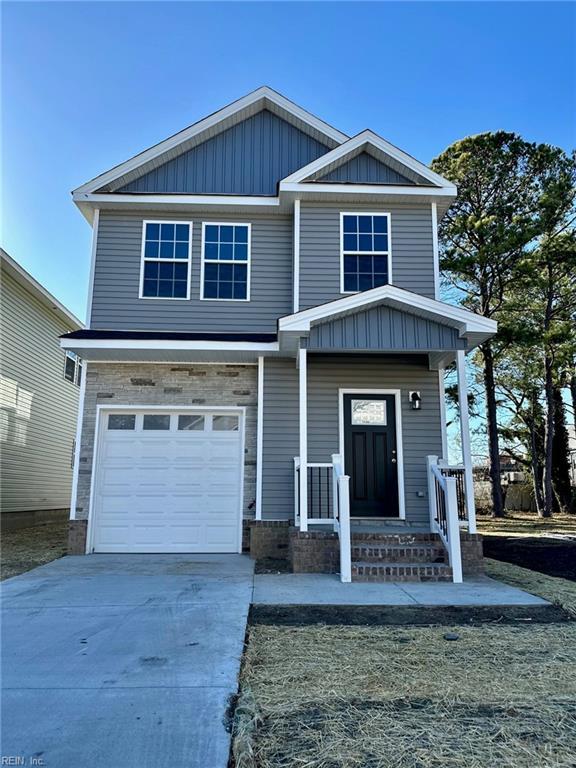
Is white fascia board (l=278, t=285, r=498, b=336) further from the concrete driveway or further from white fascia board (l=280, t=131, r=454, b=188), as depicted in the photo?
the concrete driveway

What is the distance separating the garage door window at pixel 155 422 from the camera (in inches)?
338

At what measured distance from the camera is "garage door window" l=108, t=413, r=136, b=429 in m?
8.59

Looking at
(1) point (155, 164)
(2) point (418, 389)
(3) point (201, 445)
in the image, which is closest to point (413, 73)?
(1) point (155, 164)

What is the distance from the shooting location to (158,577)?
639cm

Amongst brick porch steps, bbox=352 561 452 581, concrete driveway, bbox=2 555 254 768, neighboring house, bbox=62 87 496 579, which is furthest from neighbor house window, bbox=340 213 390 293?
concrete driveway, bbox=2 555 254 768

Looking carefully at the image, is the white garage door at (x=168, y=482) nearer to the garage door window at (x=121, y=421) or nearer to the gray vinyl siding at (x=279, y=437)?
the garage door window at (x=121, y=421)

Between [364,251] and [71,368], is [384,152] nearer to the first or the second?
[364,251]

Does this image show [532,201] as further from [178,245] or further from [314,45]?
[178,245]

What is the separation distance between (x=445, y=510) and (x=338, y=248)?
461 centimetres

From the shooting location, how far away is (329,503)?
7879 millimetres

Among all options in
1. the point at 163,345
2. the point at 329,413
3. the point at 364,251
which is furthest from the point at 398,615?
the point at 364,251

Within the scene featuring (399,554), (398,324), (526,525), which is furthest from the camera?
(526,525)

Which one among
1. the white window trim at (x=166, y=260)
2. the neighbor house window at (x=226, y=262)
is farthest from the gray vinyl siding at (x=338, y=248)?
the white window trim at (x=166, y=260)

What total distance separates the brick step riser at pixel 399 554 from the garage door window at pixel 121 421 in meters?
4.29
